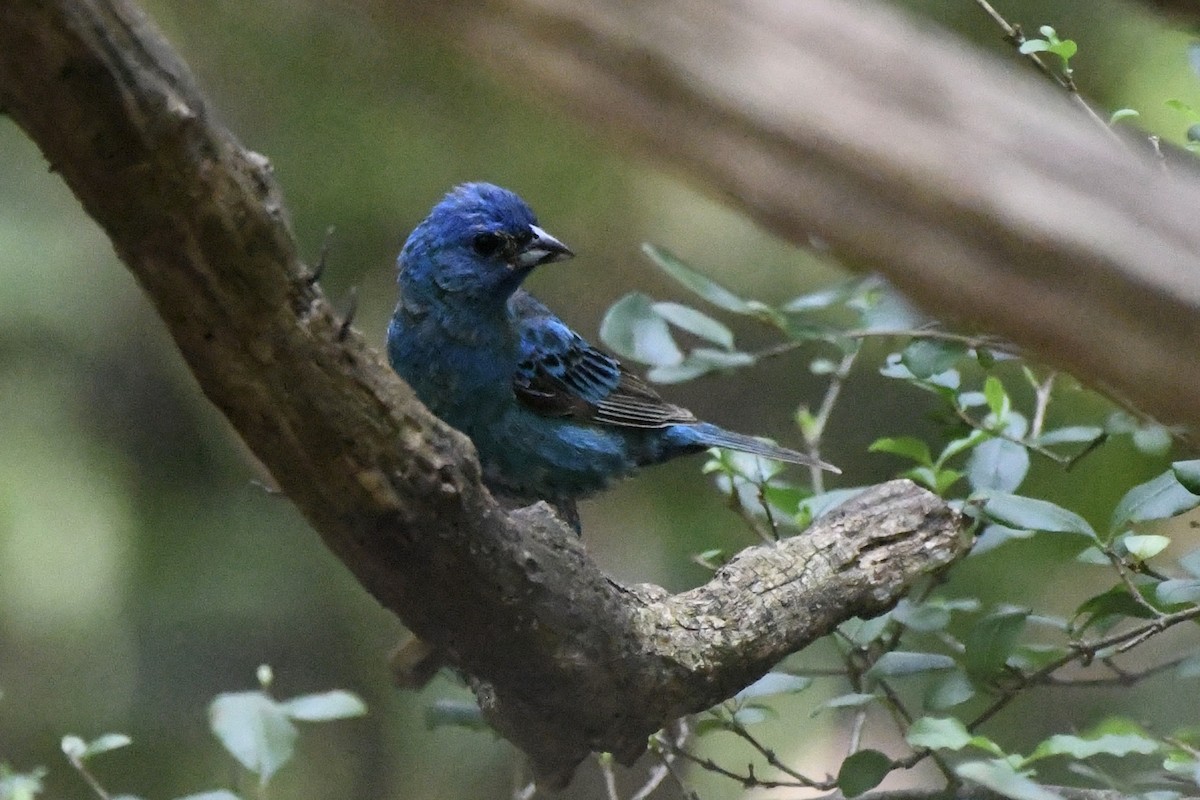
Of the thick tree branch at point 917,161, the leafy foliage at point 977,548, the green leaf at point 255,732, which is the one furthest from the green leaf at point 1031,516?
the green leaf at point 255,732

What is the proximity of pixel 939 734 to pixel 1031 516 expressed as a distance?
0.36m

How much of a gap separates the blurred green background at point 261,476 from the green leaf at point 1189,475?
1834 millimetres

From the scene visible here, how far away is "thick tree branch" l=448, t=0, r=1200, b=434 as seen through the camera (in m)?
0.98

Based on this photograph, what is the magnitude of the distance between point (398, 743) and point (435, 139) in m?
2.07

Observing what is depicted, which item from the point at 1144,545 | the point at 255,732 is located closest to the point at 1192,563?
the point at 1144,545

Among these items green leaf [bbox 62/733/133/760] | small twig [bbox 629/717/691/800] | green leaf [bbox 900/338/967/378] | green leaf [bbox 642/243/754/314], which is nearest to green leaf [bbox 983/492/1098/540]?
green leaf [bbox 900/338/967/378]

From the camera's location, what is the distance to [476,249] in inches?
112

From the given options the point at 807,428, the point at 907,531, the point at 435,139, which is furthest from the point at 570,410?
the point at 435,139

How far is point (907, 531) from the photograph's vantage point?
2.39 meters

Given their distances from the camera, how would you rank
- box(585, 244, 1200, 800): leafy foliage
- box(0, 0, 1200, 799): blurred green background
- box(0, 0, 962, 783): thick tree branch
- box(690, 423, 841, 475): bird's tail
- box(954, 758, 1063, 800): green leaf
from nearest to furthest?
box(0, 0, 962, 783): thick tree branch
box(954, 758, 1063, 800): green leaf
box(585, 244, 1200, 800): leafy foliage
box(690, 423, 841, 475): bird's tail
box(0, 0, 1200, 799): blurred green background

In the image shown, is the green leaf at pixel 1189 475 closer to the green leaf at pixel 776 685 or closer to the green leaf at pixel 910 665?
the green leaf at pixel 910 665

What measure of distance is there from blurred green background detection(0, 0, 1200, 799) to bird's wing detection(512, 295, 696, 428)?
74 cm

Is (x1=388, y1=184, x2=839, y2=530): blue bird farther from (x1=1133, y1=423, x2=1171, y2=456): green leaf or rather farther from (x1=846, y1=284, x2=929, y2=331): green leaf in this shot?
(x1=1133, y1=423, x2=1171, y2=456): green leaf

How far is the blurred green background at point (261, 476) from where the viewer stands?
3.90 metres
